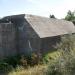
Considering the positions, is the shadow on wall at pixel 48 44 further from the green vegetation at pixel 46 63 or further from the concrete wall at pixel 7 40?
the concrete wall at pixel 7 40

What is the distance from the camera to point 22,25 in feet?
67.4

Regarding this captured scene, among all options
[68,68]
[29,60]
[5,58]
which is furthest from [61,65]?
[5,58]

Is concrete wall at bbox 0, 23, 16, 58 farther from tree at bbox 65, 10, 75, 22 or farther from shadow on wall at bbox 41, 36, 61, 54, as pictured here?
tree at bbox 65, 10, 75, 22

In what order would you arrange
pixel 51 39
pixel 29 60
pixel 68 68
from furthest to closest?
pixel 51 39, pixel 29 60, pixel 68 68

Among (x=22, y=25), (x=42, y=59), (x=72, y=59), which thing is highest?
(x=22, y=25)

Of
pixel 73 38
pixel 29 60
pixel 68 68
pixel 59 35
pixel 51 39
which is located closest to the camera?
pixel 68 68

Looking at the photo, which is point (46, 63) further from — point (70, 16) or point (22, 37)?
point (70, 16)

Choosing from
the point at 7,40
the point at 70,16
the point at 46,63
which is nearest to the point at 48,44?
the point at 7,40

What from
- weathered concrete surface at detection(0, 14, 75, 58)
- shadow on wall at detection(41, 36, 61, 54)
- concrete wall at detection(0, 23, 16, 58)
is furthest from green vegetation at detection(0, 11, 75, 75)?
weathered concrete surface at detection(0, 14, 75, 58)

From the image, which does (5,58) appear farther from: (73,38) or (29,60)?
(73,38)

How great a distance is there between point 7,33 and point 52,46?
5.82m

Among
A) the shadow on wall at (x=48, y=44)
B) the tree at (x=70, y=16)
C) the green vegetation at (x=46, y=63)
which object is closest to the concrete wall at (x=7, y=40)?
the green vegetation at (x=46, y=63)

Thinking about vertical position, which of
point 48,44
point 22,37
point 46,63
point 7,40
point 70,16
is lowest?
point 46,63

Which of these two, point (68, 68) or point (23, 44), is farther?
point (23, 44)
